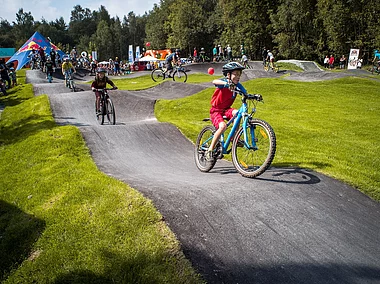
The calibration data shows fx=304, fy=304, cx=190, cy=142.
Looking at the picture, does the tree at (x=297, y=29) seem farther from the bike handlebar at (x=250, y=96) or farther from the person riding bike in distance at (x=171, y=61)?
the bike handlebar at (x=250, y=96)

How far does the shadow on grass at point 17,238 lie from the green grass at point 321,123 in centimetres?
516

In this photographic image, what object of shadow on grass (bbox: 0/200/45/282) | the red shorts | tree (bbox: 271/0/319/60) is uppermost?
tree (bbox: 271/0/319/60)

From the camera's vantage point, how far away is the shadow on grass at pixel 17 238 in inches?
159

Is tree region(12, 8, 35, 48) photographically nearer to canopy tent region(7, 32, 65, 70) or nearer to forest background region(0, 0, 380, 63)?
forest background region(0, 0, 380, 63)

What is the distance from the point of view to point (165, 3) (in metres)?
91.1

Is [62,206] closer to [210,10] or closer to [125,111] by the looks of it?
[125,111]

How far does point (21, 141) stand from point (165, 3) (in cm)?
9105

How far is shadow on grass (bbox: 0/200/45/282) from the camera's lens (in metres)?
4.03

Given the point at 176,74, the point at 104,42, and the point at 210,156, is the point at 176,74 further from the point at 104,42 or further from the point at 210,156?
the point at 104,42

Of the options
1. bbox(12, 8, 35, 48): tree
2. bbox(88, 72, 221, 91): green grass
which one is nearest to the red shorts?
bbox(88, 72, 221, 91): green grass

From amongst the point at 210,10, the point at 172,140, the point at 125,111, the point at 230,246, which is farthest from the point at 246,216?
the point at 210,10

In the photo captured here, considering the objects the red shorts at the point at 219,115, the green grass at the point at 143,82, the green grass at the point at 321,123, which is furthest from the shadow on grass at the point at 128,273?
the green grass at the point at 143,82

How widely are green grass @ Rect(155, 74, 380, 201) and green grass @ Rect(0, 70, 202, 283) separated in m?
4.17

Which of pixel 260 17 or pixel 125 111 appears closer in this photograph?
pixel 125 111
